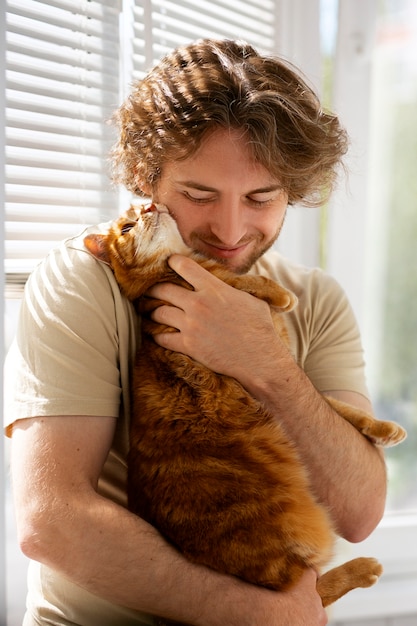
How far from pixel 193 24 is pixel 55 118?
568mm

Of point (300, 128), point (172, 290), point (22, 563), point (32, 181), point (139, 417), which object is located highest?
point (300, 128)

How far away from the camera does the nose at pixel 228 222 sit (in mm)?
1345

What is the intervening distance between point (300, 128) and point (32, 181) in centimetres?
61

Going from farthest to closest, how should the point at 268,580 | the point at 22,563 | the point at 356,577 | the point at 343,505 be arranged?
the point at 22,563 → the point at 343,505 → the point at 356,577 → the point at 268,580

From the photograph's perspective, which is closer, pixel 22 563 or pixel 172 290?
pixel 172 290

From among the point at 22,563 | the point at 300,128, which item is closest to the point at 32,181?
the point at 300,128

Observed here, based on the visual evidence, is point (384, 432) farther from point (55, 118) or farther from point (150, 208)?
point (55, 118)

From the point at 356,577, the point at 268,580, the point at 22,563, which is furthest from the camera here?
the point at 22,563

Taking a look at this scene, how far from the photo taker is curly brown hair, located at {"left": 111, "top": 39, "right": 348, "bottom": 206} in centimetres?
134

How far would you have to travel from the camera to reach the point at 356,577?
130 centimetres

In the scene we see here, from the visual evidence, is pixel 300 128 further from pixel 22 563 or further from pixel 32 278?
pixel 22 563

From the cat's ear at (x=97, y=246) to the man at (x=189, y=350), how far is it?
0.07ft

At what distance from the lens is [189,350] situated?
1271mm

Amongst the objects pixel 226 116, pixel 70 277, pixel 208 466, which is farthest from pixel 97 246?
pixel 208 466
